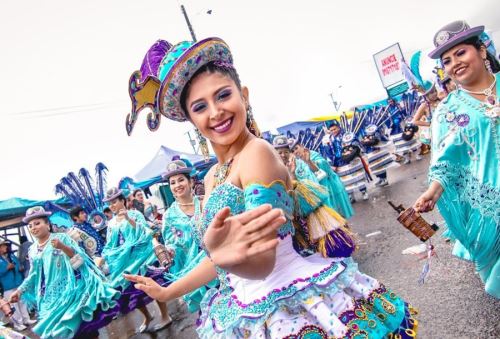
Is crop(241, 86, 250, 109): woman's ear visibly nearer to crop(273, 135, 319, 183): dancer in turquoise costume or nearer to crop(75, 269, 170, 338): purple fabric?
crop(75, 269, 170, 338): purple fabric

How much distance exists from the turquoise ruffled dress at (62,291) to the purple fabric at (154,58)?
3.71m

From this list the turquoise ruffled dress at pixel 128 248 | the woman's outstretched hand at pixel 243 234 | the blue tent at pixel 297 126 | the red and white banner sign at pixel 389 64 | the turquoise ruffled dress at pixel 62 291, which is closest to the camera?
the woman's outstretched hand at pixel 243 234

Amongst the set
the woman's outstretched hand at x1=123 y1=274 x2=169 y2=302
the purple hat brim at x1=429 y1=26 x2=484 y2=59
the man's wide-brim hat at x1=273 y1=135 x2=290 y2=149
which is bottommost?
the woman's outstretched hand at x1=123 y1=274 x2=169 y2=302

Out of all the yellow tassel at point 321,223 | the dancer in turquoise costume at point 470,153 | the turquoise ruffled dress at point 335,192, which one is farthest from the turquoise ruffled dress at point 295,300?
the turquoise ruffled dress at point 335,192

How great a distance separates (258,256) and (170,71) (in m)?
0.86

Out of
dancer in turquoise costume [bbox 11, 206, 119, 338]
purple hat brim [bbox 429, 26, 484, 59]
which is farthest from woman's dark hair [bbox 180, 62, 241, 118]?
dancer in turquoise costume [bbox 11, 206, 119, 338]

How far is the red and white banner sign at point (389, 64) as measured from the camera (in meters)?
20.0

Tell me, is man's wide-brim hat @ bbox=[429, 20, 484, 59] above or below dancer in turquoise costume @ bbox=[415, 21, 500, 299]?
above

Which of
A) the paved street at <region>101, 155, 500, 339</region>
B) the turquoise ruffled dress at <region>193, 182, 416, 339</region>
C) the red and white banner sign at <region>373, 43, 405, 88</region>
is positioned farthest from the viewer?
the red and white banner sign at <region>373, 43, 405, 88</region>

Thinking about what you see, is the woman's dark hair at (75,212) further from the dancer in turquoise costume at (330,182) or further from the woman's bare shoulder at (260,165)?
the woman's bare shoulder at (260,165)

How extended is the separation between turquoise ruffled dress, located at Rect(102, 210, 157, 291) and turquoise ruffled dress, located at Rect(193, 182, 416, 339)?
4426mm

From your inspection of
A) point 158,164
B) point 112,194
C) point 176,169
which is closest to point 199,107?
point 176,169

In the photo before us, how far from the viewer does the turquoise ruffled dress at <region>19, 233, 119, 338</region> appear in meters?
4.41

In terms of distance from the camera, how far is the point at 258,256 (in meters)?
1.12
